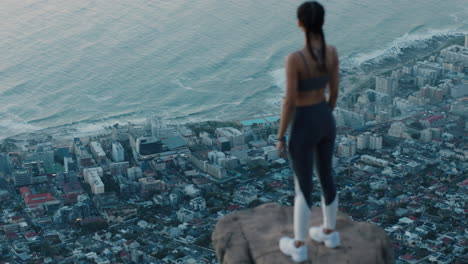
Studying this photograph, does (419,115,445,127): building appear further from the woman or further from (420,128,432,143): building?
the woman

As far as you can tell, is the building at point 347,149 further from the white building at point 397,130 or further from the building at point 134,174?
the building at point 134,174

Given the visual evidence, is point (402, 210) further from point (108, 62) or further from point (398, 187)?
point (108, 62)

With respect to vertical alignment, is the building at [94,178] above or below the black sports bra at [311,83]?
below

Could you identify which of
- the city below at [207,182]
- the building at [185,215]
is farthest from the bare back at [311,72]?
the building at [185,215]

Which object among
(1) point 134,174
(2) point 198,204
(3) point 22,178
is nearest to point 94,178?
(1) point 134,174

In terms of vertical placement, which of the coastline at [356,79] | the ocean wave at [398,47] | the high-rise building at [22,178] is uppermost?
the ocean wave at [398,47]

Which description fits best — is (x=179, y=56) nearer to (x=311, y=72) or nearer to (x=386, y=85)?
(x=386, y=85)

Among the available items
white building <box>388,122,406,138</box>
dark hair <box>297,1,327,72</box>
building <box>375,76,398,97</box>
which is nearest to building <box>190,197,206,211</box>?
white building <box>388,122,406,138</box>
